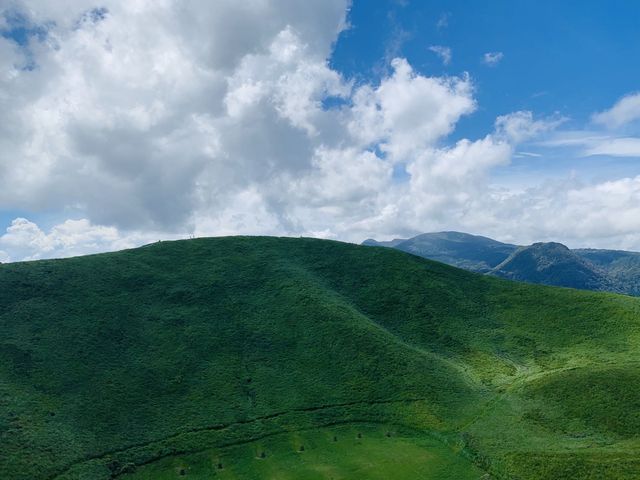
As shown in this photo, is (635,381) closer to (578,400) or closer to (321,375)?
(578,400)

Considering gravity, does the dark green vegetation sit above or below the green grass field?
above

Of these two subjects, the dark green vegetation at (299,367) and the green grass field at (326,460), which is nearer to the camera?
the green grass field at (326,460)

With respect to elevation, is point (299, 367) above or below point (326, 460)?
above

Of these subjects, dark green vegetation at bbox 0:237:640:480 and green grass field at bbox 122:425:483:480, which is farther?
dark green vegetation at bbox 0:237:640:480

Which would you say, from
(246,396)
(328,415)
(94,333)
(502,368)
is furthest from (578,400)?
(94,333)

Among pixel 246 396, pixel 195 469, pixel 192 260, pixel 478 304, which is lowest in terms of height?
pixel 195 469

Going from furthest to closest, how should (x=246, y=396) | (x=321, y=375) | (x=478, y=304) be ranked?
1. (x=478, y=304)
2. (x=321, y=375)
3. (x=246, y=396)

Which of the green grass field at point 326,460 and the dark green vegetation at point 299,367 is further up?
the dark green vegetation at point 299,367

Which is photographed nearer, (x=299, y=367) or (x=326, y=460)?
(x=326, y=460)
